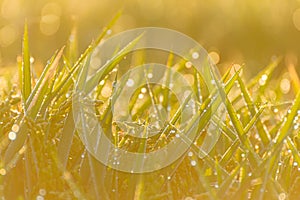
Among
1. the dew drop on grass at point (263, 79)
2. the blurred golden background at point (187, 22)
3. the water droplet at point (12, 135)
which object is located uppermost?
the blurred golden background at point (187, 22)

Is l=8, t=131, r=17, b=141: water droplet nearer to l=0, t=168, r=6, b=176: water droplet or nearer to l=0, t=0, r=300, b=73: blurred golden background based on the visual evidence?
l=0, t=168, r=6, b=176: water droplet

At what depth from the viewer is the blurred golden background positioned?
405cm

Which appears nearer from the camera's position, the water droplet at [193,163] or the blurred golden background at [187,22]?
the water droplet at [193,163]

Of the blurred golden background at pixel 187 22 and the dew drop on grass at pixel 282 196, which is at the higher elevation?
the blurred golden background at pixel 187 22

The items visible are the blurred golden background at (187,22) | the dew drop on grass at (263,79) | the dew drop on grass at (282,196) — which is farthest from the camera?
the blurred golden background at (187,22)

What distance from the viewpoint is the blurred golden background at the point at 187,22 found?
13.3 ft

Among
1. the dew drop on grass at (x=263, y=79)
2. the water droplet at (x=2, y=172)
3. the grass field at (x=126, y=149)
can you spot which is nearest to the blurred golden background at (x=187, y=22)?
the dew drop on grass at (x=263, y=79)

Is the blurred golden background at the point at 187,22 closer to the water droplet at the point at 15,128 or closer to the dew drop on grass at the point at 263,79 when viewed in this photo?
the dew drop on grass at the point at 263,79

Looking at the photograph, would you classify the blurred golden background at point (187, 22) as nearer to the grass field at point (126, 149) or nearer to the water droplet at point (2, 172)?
the grass field at point (126, 149)

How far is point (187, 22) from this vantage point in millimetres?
4289

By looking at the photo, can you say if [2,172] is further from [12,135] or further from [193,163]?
[193,163]

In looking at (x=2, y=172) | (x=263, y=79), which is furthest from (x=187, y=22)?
(x=2, y=172)

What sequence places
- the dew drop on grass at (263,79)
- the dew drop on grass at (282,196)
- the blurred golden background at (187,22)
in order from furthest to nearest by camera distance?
the blurred golden background at (187,22) < the dew drop on grass at (263,79) < the dew drop on grass at (282,196)

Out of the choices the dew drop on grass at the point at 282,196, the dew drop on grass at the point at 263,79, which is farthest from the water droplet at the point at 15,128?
the dew drop on grass at the point at 263,79
